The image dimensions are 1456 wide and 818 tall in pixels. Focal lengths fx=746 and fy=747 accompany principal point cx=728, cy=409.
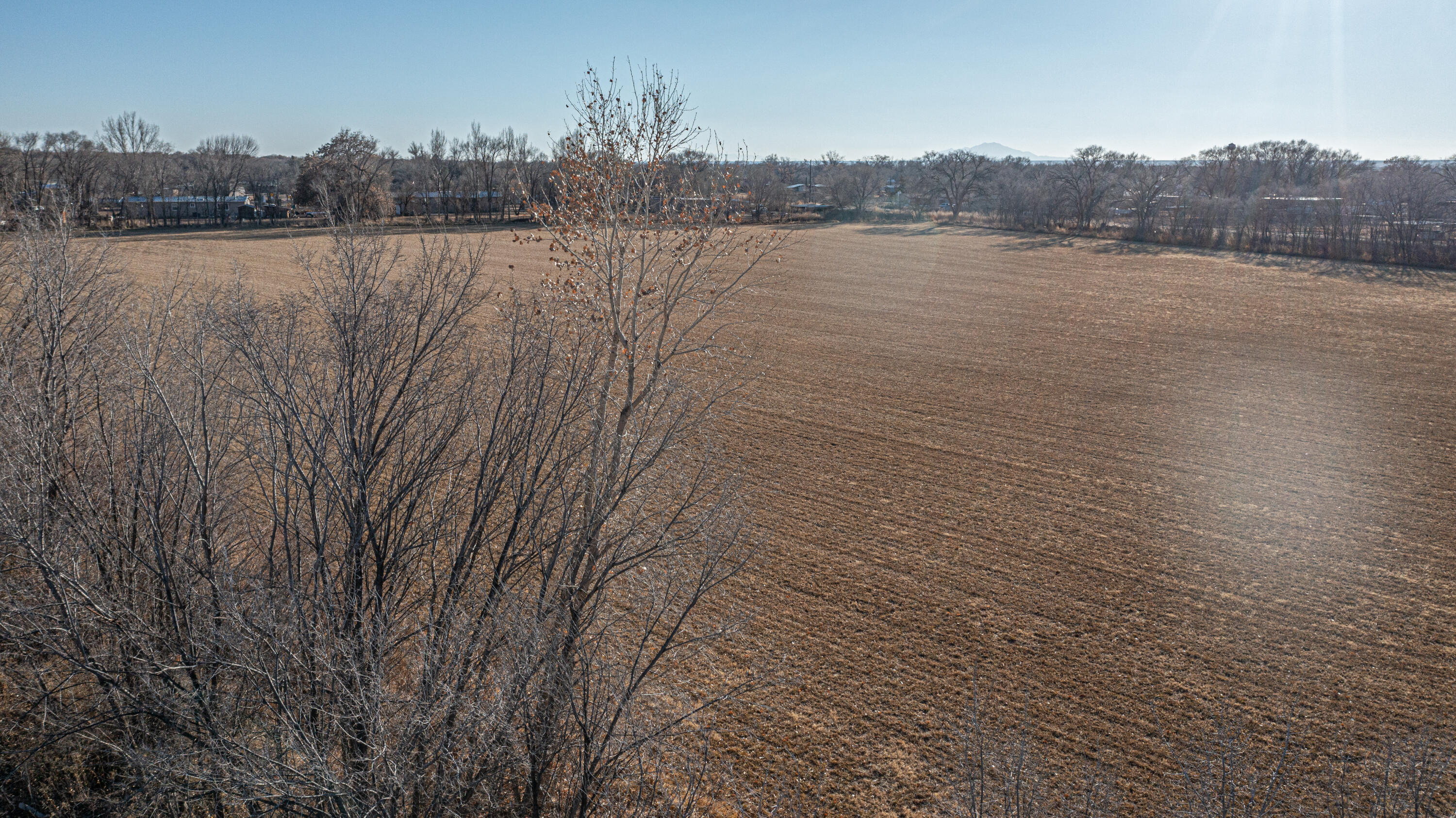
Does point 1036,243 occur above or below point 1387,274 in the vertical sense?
above

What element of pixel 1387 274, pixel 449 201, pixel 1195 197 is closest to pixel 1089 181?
pixel 1195 197

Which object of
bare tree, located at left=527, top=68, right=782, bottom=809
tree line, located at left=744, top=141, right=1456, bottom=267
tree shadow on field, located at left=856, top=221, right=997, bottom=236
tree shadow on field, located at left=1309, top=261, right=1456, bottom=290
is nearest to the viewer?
bare tree, located at left=527, top=68, right=782, bottom=809

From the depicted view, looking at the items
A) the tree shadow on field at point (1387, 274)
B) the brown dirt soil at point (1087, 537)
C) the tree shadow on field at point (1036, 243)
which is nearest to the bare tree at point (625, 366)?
the brown dirt soil at point (1087, 537)

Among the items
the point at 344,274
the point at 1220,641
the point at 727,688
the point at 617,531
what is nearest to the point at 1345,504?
the point at 1220,641

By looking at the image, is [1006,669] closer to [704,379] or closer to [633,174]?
[633,174]

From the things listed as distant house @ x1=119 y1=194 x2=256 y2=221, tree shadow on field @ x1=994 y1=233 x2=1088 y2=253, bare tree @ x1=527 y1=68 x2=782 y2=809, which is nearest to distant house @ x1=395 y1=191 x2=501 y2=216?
distant house @ x1=119 y1=194 x2=256 y2=221

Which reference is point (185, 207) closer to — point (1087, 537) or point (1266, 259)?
point (1087, 537)

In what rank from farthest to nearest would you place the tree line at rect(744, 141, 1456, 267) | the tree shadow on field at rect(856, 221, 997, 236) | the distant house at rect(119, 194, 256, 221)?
1. the tree shadow on field at rect(856, 221, 997, 236)
2. the distant house at rect(119, 194, 256, 221)
3. the tree line at rect(744, 141, 1456, 267)

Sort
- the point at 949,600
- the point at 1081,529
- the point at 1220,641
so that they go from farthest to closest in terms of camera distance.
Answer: the point at 1081,529
the point at 949,600
the point at 1220,641

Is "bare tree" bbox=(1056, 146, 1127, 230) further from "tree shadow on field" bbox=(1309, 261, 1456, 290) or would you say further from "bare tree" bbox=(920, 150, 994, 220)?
"tree shadow on field" bbox=(1309, 261, 1456, 290)
